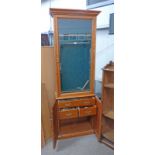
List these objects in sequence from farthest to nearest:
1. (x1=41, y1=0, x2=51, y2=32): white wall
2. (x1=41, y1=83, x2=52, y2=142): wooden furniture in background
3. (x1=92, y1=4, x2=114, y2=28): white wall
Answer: (x1=41, y1=0, x2=51, y2=32): white wall
(x1=92, y1=4, x2=114, y2=28): white wall
(x1=41, y1=83, x2=52, y2=142): wooden furniture in background

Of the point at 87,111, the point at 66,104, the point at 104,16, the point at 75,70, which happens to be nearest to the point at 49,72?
the point at 75,70

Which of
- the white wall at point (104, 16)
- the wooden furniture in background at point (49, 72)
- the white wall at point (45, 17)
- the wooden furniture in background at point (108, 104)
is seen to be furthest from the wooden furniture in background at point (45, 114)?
the white wall at point (45, 17)

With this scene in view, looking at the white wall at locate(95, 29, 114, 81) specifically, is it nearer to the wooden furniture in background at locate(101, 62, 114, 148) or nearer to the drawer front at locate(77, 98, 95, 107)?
the wooden furniture in background at locate(101, 62, 114, 148)

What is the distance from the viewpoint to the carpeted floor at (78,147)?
2.48 metres

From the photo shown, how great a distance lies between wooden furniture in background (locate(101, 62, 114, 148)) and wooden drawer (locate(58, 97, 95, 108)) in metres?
0.19

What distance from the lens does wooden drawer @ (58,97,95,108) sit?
2699mm

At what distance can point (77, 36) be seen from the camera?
2680mm

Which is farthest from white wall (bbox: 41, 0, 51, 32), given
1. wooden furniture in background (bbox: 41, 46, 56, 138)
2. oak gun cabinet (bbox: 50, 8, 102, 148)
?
oak gun cabinet (bbox: 50, 8, 102, 148)

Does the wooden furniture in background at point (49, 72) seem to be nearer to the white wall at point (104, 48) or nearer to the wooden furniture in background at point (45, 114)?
the wooden furniture in background at point (45, 114)

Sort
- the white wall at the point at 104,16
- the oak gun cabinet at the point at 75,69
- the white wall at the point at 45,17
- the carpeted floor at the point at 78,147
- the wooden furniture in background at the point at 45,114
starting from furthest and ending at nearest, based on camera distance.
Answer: the white wall at the point at 45,17 < the white wall at the point at 104,16 < the wooden furniture in background at the point at 45,114 < the oak gun cabinet at the point at 75,69 < the carpeted floor at the point at 78,147

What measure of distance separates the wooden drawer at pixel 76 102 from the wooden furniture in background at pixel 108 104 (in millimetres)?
190
